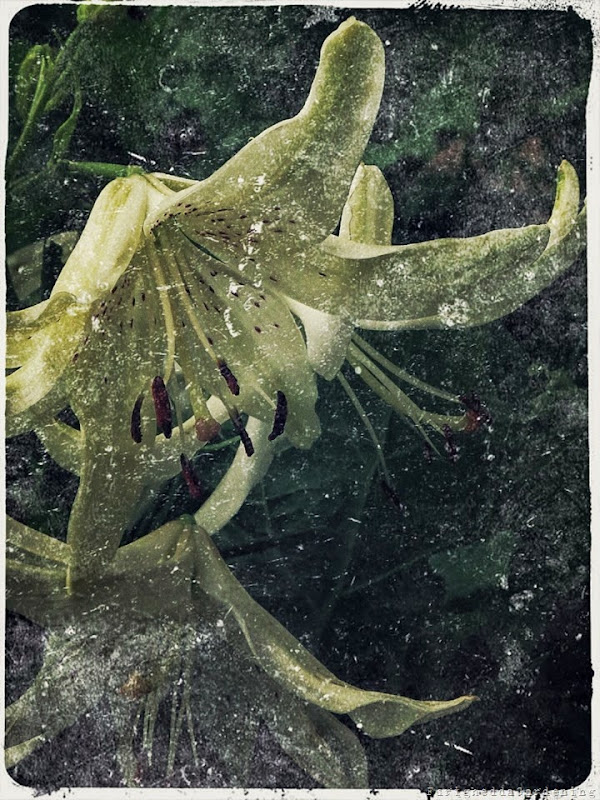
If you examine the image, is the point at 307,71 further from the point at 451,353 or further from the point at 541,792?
the point at 541,792

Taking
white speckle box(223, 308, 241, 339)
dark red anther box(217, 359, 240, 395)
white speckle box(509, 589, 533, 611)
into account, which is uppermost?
white speckle box(223, 308, 241, 339)

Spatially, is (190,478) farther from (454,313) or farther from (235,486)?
(454,313)

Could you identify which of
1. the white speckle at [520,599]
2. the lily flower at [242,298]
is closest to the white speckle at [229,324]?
the lily flower at [242,298]

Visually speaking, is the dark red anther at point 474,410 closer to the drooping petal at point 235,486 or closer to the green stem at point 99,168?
the drooping petal at point 235,486

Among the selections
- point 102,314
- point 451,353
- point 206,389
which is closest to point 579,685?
point 451,353

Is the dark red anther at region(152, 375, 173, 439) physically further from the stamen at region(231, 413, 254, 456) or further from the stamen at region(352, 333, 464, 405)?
the stamen at region(352, 333, 464, 405)

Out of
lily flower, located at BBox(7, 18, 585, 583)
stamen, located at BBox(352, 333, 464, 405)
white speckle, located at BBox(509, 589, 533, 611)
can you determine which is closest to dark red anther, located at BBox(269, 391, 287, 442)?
lily flower, located at BBox(7, 18, 585, 583)

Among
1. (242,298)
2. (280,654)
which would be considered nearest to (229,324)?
(242,298)
